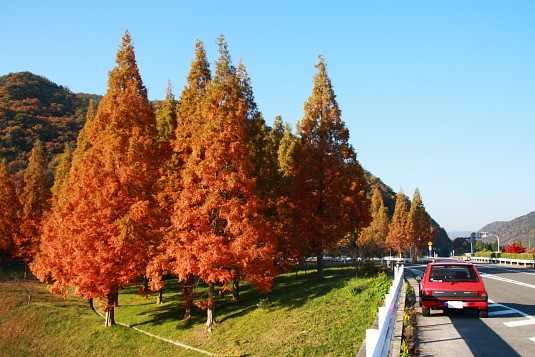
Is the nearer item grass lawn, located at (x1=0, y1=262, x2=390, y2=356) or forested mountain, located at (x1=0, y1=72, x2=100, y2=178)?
grass lawn, located at (x1=0, y1=262, x2=390, y2=356)

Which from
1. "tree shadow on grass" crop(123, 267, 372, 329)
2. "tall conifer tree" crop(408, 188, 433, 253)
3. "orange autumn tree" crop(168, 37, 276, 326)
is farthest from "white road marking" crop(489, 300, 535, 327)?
"tall conifer tree" crop(408, 188, 433, 253)

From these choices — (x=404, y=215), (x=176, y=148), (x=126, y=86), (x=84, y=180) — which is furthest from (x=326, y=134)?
(x=404, y=215)

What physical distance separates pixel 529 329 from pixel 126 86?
21.7 m

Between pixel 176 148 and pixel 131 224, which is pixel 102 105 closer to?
pixel 176 148

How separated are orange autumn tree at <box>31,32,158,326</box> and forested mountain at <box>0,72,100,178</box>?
58687 millimetres

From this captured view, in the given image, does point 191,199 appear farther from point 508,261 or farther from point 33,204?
point 508,261

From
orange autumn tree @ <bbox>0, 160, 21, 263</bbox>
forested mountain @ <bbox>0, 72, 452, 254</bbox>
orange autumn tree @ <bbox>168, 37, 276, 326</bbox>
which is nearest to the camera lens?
orange autumn tree @ <bbox>168, 37, 276, 326</bbox>

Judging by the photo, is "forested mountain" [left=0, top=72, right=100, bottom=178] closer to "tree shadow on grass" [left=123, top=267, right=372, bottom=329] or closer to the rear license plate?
"tree shadow on grass" [left=123, top=267, right=372, bottom=329]

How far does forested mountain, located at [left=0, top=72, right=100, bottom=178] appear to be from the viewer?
282 ft

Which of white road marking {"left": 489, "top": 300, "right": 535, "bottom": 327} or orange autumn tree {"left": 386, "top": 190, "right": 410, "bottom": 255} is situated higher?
orange autumn tree {"left": 386, "top": 190, "right": 410, "bottom": 255}

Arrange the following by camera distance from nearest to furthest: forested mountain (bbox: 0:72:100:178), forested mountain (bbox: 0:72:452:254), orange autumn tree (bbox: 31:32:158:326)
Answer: orange autumn tree (bbox: 31:32:158:326)
forested mountain (bbox: 0:72:452:254)
forested mountain (bbox: 0:72:100:178)

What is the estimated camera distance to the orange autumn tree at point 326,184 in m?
27.7

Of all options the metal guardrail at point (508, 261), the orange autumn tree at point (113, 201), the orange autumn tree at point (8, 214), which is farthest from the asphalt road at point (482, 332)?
the orange autumn tree at point (8, 214)

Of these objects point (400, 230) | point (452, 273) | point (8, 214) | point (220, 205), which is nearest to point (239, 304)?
point (220, 205)
